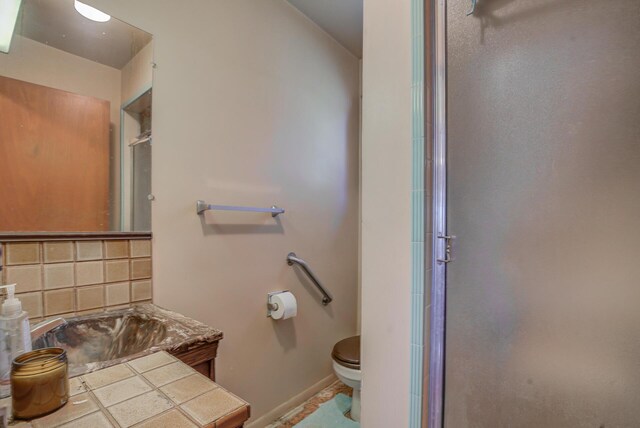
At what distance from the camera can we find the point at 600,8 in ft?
2.28

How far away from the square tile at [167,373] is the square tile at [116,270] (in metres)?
0.56

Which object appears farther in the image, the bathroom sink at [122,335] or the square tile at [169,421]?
the bathroom sink at [122,335]

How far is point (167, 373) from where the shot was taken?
25.7 inches

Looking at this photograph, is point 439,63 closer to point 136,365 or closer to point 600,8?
point 600,8

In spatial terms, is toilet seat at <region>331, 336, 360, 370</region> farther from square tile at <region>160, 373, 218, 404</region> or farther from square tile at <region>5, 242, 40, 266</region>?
square tile at <region>5, 242, 40, 266</region>

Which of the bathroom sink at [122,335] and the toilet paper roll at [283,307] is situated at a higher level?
the bathroom sink at [122,335]

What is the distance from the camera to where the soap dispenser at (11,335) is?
60 centimetres

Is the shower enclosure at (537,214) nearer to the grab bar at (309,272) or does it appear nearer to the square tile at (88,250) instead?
the grab bar at (309,272)

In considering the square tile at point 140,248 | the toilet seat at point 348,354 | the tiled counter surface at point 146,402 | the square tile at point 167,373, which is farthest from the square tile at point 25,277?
the toilet seat at point 348,354

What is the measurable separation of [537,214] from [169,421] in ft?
3.19

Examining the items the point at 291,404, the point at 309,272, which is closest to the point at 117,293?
the point at 309,272

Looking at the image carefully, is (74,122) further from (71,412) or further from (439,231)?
(439,231)

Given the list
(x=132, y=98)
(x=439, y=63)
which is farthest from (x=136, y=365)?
(x=439, y=63)

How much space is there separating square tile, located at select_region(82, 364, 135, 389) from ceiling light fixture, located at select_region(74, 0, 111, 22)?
121 centimetres
